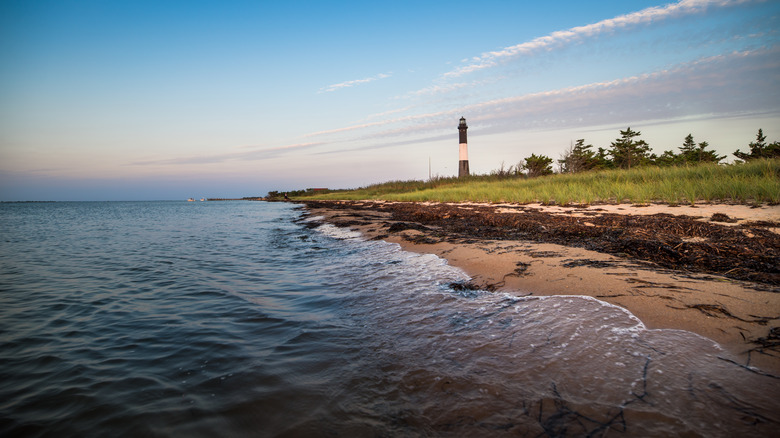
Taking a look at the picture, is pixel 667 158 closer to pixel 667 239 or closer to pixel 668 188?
pixel 668 188

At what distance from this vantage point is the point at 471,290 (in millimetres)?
4184

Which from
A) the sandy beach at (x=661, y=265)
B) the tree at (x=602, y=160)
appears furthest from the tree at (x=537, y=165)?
the sandy beach at (x=661, y=265)

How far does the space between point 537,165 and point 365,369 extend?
104ft

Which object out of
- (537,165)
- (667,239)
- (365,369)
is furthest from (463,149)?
(365,369)

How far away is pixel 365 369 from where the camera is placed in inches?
97.6

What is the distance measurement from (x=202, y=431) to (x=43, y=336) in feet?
9.90

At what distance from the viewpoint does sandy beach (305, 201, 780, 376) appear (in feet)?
8.53

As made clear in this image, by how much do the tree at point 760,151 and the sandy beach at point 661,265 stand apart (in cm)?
1219

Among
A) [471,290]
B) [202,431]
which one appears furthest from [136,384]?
[471,290]

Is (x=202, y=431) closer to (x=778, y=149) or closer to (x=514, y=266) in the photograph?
(x=514, y=266)

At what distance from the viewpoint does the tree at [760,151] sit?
1677cm

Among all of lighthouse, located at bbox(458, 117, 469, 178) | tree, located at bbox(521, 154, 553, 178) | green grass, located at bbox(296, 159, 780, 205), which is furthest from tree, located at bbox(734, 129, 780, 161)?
lighthouse, located at bbox(458, 117, 469, 178)

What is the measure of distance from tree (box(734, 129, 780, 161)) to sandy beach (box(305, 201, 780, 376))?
40.0ft

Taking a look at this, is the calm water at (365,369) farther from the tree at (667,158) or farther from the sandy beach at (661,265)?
the tree at (667,158)
